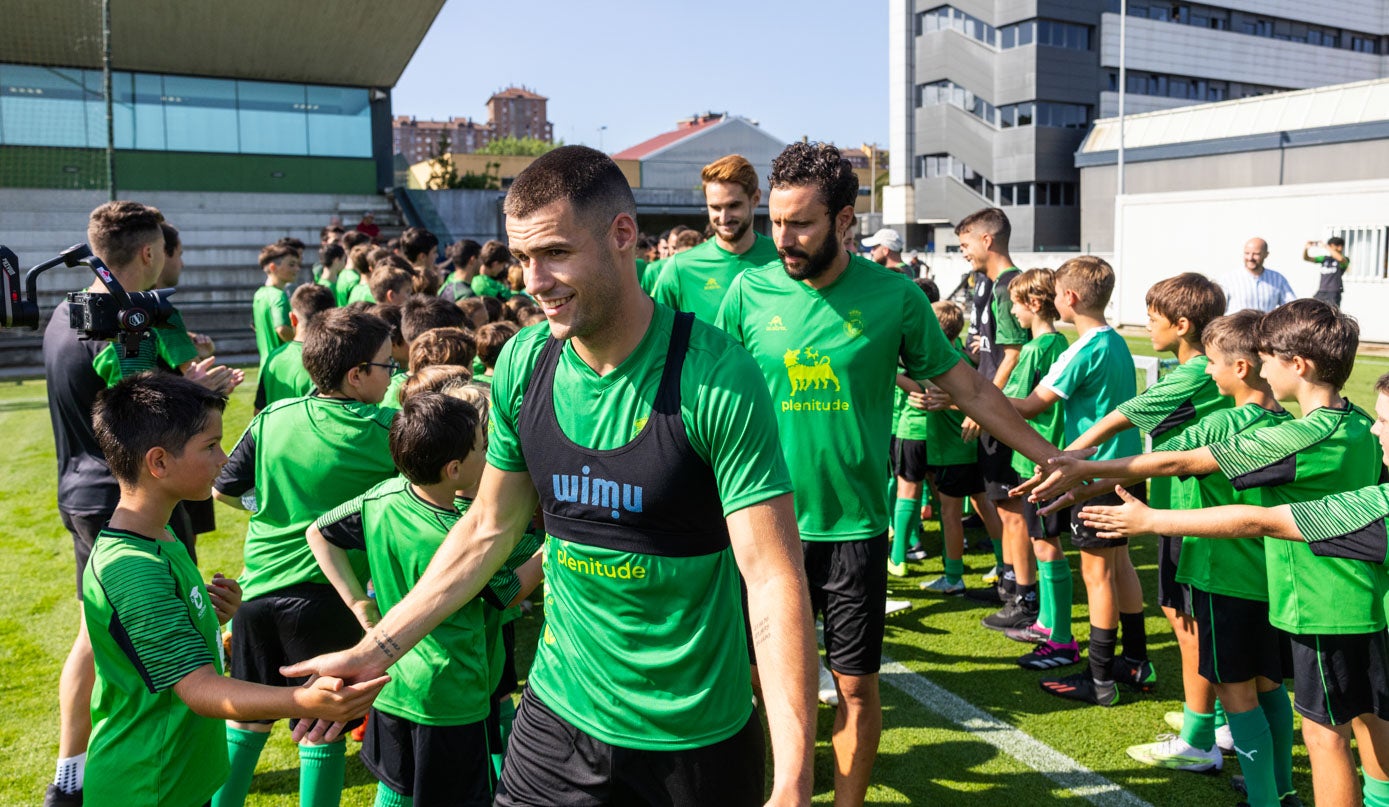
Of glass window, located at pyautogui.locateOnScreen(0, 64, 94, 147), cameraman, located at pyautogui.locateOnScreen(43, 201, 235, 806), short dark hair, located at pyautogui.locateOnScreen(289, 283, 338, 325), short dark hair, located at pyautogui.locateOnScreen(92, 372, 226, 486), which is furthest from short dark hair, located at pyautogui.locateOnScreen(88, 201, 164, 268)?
glass window, located at pyautogui.locateOnScreen(0, 64, 94, 147)

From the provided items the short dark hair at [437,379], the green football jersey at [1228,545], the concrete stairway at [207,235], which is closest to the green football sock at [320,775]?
the short dark hair at [437,379]

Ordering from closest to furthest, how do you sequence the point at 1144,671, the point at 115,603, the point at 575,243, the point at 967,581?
the point at 575,243 → the point at 115,603 → the point at 1144,671 → the point at 967,581

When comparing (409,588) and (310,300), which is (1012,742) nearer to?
(409,588)

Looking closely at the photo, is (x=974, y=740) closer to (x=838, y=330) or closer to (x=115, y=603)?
(x=838, y=330)

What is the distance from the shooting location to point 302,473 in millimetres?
3789

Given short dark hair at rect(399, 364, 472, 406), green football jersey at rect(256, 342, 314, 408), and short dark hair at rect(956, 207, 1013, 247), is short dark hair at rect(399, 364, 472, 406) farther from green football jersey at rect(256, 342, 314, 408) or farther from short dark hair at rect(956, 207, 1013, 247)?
short dark hair at rect(956, 207, 1013, 247)

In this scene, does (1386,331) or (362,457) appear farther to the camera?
(1386,331)

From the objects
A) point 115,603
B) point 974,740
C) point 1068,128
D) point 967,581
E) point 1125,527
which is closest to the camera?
point 115,603

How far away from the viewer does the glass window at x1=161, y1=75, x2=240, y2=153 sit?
27.9m

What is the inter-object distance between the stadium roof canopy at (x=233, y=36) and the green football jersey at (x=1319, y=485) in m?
26.6

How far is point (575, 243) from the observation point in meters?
2.23

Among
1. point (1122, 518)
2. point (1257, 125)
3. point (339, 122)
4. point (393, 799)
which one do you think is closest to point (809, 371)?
point (1122, 518)

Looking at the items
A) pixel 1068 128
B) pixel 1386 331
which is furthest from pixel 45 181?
pixel 1068 128

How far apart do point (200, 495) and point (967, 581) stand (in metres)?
5.36
